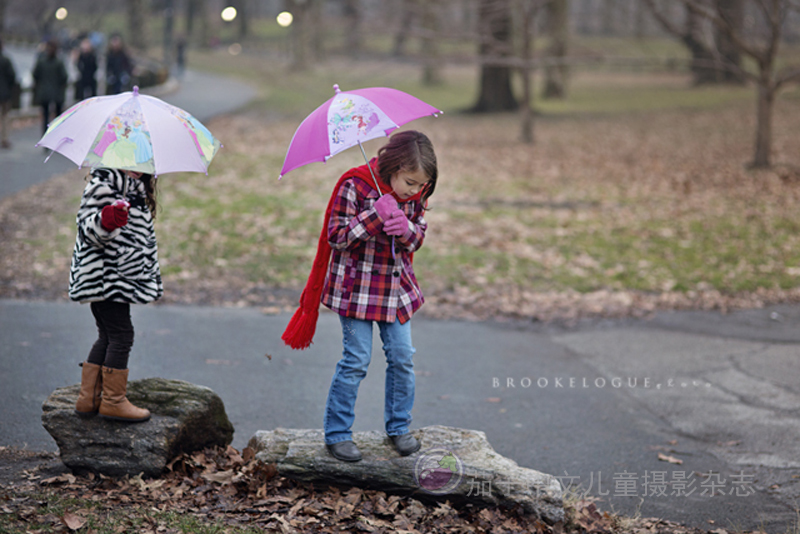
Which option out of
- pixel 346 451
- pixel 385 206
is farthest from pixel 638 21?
pixel 346 451

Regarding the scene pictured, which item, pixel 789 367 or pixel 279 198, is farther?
pixel 279 198

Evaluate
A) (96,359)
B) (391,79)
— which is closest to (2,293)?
(96,359)

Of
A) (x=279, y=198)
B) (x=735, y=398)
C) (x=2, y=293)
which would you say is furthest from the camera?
(x=279, y=198)

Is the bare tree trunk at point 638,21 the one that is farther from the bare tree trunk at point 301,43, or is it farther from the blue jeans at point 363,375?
the blue jeans at point 363,375

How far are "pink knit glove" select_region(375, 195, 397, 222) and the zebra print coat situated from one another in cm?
132

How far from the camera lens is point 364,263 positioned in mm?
3836

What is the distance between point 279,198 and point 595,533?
32.1 feet

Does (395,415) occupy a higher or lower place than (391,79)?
lower

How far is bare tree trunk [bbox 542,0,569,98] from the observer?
93.8 feet

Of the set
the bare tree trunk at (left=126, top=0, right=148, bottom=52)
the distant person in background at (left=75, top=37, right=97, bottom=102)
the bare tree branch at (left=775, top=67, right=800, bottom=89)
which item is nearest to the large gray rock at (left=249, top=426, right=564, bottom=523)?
the bare tree branch at (left=775, top=67, right=800, bottom=89)

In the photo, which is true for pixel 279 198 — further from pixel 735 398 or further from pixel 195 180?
pixel 735 398

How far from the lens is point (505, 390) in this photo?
241 inches

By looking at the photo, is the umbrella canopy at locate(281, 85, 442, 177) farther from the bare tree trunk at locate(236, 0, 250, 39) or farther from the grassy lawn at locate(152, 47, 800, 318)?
the bare tree trunk at locate(236, 0, 250, 39)

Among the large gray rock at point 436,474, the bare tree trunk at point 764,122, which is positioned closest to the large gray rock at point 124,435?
the large gray rock at point 436,474
